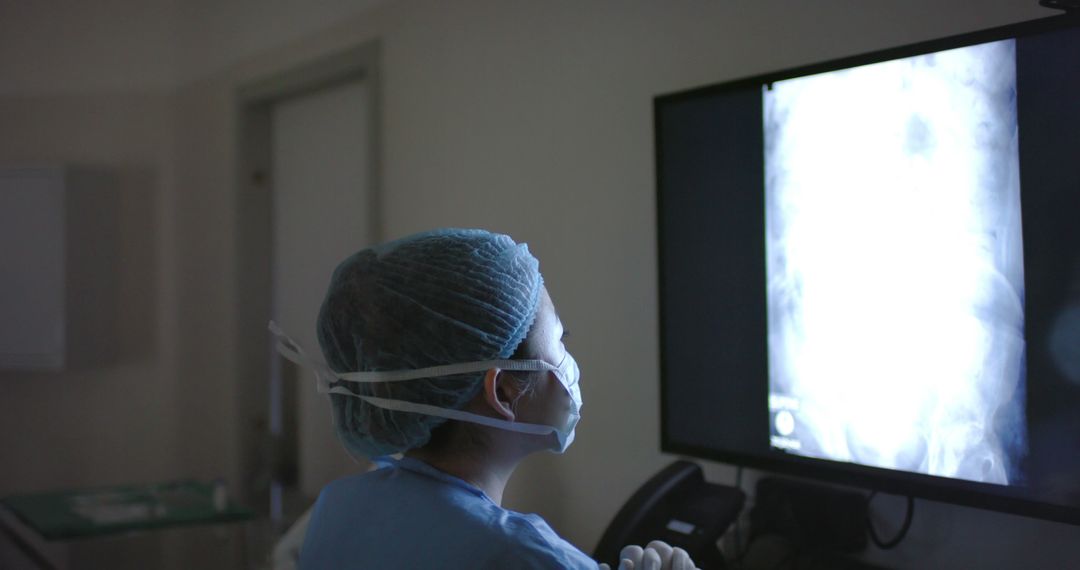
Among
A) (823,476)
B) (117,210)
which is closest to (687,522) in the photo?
(823,476)

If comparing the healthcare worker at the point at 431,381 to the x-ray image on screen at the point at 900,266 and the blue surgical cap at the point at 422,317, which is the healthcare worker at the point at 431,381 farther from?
the x-ray image on screen at the point at 900,266

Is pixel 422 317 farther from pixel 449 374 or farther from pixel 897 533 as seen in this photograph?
pixel 897 533

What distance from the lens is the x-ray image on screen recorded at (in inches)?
48.9

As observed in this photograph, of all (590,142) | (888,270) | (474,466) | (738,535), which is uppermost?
(590,142)

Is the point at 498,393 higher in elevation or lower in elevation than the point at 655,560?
higher

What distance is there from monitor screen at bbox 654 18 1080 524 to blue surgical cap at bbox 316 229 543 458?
0.59 metres

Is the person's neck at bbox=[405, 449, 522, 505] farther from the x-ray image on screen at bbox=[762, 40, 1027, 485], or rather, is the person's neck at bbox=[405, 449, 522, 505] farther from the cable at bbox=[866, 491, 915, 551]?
the cable at bbox=[866, 491, 915, 551]

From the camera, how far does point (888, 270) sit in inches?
53.8

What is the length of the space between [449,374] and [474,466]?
5.3 inches

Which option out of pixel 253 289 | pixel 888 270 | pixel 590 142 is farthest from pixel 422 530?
pixel 253 289

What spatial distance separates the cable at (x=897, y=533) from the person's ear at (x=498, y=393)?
737 millimetres

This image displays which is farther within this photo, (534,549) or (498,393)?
(498,393)

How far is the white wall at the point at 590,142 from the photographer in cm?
148

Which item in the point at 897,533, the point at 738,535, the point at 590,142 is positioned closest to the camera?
the point at 897,533
